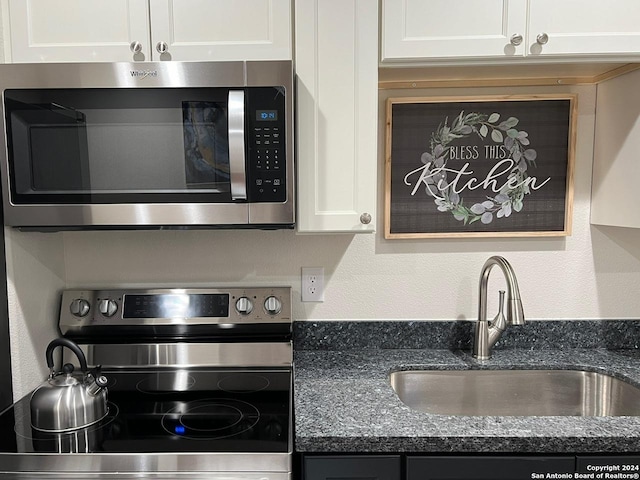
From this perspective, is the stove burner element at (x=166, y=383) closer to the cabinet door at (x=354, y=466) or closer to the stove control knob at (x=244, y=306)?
the stove control knob at (x=244, y=306)

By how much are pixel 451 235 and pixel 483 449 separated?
763 millimetres

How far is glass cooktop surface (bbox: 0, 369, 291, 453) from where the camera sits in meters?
1.09

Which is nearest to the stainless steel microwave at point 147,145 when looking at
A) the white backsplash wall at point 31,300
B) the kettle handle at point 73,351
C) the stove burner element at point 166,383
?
the white backsplash wall at point 31,300

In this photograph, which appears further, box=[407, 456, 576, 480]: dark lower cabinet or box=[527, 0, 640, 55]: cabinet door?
box=[527, 0, 640, 55]: cabinet door

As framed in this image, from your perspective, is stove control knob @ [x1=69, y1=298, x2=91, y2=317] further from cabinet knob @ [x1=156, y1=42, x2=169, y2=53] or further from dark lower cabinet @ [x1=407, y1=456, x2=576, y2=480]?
dark lower cabinet @ [x1=407, y1=456, x2=576, y2=480]

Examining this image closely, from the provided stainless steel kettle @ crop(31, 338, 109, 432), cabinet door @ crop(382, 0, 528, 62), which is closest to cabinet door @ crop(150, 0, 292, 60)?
cabinet door @ crop(382, 0, 528, 62)

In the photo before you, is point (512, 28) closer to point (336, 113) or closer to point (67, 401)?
point (336, 113)

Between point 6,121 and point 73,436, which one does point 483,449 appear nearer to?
point 73,436

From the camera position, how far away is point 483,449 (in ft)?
3.47

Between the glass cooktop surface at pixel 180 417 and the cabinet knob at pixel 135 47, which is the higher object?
the cabinet knob at pixel 135 47

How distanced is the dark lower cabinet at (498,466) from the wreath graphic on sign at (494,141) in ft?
2.62


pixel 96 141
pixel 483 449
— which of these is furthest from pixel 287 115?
pixel 483 449

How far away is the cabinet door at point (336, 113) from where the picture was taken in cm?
128

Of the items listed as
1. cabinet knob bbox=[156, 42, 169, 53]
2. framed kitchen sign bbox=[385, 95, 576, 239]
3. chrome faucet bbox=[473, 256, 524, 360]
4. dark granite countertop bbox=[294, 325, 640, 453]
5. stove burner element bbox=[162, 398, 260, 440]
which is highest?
cabinet knob bbox=[156, 42, 169, 53]
